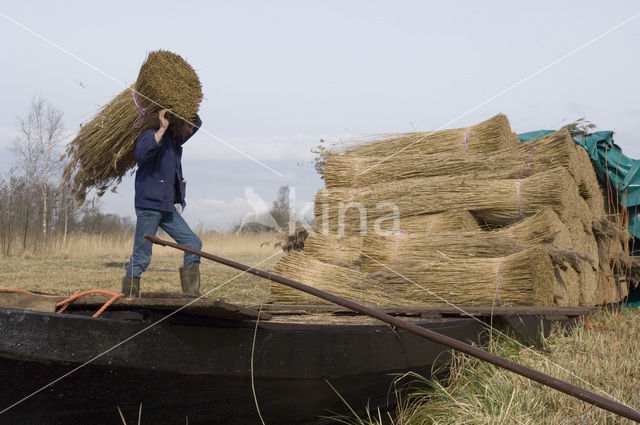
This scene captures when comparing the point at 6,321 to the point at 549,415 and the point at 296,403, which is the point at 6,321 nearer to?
the point at 296,403

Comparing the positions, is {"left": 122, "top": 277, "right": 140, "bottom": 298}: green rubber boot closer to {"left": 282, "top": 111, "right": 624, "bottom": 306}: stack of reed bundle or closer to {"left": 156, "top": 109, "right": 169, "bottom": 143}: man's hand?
{"left": 156, "top": 109, "right": 169, "bottom": 143}: man's hand

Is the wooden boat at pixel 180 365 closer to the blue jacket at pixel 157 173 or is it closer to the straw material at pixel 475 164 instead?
the blue jacket at pixel 157 173

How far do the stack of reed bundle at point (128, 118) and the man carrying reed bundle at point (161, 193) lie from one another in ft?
0.41

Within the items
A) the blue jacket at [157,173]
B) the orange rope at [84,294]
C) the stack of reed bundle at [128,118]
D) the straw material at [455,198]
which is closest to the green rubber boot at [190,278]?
the blue jacket at [157,173]

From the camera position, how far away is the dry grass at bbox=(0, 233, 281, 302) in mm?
7305

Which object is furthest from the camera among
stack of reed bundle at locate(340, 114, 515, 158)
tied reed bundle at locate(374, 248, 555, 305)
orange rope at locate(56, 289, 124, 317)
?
stack of reed bundle at locate(340, 114, 515, 158)

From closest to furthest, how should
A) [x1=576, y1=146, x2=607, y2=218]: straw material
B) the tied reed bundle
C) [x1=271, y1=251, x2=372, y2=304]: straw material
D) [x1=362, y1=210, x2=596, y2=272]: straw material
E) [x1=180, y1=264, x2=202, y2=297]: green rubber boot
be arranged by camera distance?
the tied reed bundle, [x1=362, y1=210, x2=596, y2=272]: straw material, [x1=271, y1=251, x2=372, y2=304]: straw material, [x1=180, y1=264, x2=202, y2=297]: green rubber boot, [x1=576, y1=146, x2=607, y2=218]: straw material

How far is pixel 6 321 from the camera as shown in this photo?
2.00 meters

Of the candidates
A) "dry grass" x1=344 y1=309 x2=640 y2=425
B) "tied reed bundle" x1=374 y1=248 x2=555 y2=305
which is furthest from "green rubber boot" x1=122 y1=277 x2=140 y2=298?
"dry grass" x1=344 y1=309 x2=640 y2=425

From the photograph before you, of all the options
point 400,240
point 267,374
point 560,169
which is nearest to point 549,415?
point 267,374

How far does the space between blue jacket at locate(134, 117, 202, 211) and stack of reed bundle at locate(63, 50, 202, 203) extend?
0.19m

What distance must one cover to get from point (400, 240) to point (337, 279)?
1.94ft

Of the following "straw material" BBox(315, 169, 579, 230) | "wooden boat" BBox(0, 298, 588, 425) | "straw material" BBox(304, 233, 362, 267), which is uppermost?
"straw material" BBox(315, 169, 579, 230)

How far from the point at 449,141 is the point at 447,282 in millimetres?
1662
